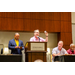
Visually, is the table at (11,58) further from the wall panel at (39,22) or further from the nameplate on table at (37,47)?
the wall panel at (39,22)

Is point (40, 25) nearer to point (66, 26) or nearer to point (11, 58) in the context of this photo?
point (66, 26)

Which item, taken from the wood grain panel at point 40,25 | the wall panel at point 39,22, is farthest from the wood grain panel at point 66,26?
the wood grain panel at point 40,25

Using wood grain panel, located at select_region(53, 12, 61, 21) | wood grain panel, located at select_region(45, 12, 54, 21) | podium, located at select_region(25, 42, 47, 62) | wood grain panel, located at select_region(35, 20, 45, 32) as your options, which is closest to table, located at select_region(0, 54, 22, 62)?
podium, located at select_region(25, 42, 47, 62)

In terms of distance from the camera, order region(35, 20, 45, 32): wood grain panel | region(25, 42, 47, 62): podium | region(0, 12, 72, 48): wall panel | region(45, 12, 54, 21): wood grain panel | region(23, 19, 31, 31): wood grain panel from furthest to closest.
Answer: region(45, 12, 54, 21): wood grain panel < region(35, 20, 45, 32): wood grain panel < region(23, 19, 31, 31): wood grain panel < region(0, 12, 72, 48): wall panel < region(25, 42, 47, 62): podium

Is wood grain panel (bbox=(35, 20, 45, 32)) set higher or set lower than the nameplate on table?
higher

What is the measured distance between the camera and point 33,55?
2641 mm

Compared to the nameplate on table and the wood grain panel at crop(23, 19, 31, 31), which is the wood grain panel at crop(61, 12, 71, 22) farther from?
the nameplate on table

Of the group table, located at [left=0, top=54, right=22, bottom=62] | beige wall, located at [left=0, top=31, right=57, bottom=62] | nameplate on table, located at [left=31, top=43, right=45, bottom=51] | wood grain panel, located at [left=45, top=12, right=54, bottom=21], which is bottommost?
table, located at [left=0, top=54, right=22, bottom=62]

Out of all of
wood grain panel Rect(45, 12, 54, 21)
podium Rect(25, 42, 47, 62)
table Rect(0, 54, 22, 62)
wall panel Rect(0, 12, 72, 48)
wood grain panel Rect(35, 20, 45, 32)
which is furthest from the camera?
wood grain panel Rect(45, 12, 54, 21)

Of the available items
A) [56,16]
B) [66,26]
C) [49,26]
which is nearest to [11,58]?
[49,26]

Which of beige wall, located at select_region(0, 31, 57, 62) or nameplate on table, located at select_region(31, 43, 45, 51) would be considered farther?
beige wall, located at select_region(0, 31, 57, 62)

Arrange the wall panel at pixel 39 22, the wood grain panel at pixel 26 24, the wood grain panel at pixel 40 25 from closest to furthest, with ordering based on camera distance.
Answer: the wall panel at pixel 39 22 < the wood grain panel at pixel 26 24 < the wood grain panel at pixel 40 25
